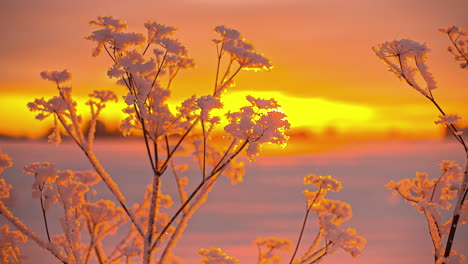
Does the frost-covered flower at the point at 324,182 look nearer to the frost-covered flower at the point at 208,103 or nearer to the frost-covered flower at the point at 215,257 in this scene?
the frost-covered flower at the point at 215,257

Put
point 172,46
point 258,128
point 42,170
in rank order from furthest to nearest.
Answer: point 42,170, point 172,46, point 258,128

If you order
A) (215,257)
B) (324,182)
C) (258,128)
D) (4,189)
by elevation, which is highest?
(258,128)

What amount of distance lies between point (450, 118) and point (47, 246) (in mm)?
2354

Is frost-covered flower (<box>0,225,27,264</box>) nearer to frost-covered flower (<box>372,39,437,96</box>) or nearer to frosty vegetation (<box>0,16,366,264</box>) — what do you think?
frosty vegetation (<box>0,16,366,264</box>)

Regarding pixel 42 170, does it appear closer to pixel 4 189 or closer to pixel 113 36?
pixel 4 189

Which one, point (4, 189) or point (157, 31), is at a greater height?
point (157, 31)

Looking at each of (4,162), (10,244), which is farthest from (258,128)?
(10,244)

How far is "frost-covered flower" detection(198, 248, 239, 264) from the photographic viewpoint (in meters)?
3.29

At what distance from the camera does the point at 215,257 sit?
3318 mm

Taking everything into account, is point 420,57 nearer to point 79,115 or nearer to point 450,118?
point 450,118

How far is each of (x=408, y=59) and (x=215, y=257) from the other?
155cm

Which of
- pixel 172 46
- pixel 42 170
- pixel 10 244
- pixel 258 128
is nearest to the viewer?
pixel 258 128

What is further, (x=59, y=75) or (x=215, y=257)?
(x=215, y=257)

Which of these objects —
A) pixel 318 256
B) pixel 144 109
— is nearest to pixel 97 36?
pixel 144 109
